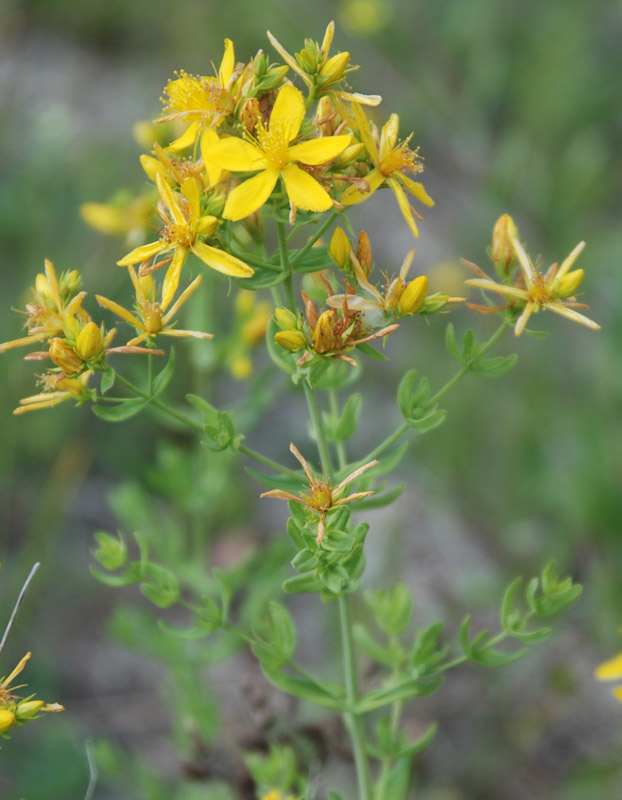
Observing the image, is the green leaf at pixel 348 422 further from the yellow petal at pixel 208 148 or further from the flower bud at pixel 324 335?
the yellow petal at pixel 208 148

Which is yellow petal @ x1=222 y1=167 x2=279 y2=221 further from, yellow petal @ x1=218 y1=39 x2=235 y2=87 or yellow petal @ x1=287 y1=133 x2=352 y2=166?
yellow petal @ x1=218 y1=39 x2=235 y2=87

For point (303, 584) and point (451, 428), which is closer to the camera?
point (303, 584)

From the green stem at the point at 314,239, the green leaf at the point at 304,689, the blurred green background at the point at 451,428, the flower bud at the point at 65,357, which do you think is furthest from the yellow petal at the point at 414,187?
the blurred green background at the point at 451,428

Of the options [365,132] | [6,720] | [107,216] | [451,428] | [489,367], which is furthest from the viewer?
[451,428]

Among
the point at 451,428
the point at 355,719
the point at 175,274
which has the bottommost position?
the point at 451,428

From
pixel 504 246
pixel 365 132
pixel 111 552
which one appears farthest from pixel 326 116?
pixel 111 552

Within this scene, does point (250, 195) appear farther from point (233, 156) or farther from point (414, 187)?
point (414, 187)
